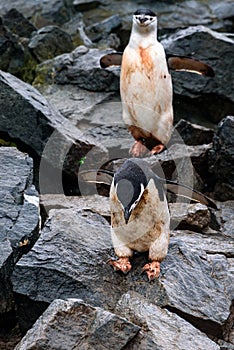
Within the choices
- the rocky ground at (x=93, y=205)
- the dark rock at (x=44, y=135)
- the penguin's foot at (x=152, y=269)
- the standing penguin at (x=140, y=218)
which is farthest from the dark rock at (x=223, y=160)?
the penguin's foot at (x=152, y=269)

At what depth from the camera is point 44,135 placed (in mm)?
5223

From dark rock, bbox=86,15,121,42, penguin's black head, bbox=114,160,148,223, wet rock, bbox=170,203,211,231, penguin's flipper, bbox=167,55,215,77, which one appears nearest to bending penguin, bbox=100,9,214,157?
penguin's flipper, bbox=167,55,215,77

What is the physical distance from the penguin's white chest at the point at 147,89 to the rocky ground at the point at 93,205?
0.98ft

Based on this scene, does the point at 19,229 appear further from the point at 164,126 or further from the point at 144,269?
the point at 164,126

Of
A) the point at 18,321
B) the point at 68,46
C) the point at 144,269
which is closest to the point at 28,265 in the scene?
the point at 18,321

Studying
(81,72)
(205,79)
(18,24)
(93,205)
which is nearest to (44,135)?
(93,205)

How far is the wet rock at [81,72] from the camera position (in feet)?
23.7

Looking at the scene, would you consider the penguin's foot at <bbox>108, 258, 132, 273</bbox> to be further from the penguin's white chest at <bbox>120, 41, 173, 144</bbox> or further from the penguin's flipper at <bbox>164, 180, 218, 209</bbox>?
the penguin's white chest at <bbox>120, 41, 173, 144</bbox>

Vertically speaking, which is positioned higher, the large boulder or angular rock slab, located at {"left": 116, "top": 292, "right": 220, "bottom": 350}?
angular rock slab, located at {"left": 116, "top": 292, "right": 220, "bottom": 350}

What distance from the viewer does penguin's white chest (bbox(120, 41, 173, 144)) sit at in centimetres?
521

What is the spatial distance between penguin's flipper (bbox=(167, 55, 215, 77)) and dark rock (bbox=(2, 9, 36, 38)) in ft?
11.8

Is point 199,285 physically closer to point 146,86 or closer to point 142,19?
point 146,86

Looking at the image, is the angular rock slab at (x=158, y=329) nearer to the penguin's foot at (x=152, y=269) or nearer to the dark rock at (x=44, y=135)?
the penguin's foot at (x=152, y=269)

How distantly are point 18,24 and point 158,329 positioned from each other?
662 centimetres
